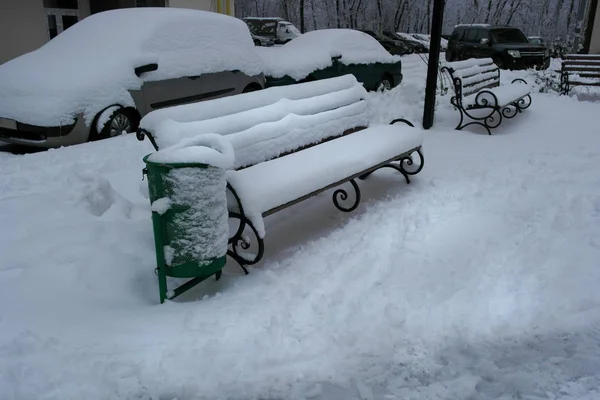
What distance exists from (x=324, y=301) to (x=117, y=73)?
199 inches

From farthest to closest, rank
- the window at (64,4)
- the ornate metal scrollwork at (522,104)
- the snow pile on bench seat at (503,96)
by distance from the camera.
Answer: the window at (64,4)
the ornate metal scrollwork at (522,104)
the snow pile on bench seat at (503,96)

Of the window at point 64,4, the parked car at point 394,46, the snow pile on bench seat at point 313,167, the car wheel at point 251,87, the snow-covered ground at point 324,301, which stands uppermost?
the window at point 64,4

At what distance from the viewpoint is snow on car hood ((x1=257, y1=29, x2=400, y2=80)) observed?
31.6 feet

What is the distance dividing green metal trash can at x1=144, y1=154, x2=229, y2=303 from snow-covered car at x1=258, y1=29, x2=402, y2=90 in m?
6.61

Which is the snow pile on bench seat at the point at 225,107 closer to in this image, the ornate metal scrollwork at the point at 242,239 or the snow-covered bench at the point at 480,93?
the ornate metal scrollwork at the point at 242,239

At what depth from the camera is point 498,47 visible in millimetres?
17734

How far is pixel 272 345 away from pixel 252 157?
69.8 inches

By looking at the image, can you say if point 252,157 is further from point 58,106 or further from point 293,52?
point 293,52

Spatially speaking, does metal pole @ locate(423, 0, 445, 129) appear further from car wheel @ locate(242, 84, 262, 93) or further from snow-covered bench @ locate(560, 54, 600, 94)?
snow-covered bench @ locate(560, 54, 600, 94)

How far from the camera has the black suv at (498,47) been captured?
17375 mm

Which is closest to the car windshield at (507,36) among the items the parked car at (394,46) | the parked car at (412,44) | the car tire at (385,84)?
the car tire at (385,84)

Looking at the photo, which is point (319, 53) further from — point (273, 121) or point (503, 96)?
point (273, 121)

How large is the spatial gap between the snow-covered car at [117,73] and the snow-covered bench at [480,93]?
3.32 metres

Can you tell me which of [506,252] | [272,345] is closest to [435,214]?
[506,252]
